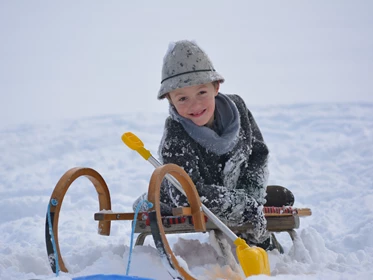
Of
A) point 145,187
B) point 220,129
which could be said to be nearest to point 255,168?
point 220,129

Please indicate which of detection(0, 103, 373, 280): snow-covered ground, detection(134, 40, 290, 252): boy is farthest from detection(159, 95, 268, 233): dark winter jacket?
detection(0, 103, 373, 280): snow-covered ground

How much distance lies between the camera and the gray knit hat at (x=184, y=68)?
9.08 ft

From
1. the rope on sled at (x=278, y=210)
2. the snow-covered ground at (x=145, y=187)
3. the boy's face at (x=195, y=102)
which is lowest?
the snow-covered ground at (x=145, y=187)

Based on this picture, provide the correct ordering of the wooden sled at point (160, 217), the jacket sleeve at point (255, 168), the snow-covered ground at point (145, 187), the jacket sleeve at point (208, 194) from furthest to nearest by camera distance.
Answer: the jacket sleeve at point (255, 168), the snow-covered ground at point (145, 187), the jacket sleeve at point (208, 194), the wooden sled at point (160, 217)

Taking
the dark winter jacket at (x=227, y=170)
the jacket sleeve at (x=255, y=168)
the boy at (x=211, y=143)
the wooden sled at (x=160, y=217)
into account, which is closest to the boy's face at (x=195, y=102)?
the boy at (x=211, y=143)

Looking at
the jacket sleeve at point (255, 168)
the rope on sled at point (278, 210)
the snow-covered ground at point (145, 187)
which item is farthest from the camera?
the jacket sleeve at point (255, 168)

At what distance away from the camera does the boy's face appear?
2.84 m

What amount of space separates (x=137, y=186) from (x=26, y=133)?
359 cm

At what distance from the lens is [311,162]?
24.1 ft

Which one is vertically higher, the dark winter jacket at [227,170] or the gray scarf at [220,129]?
the gray scarf at [220,129]

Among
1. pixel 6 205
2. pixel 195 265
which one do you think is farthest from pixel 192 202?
pixel 6 205

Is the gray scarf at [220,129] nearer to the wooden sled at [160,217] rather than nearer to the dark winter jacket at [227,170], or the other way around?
the dark winter jacket at [227,170]

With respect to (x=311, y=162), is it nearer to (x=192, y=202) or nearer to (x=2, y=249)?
(x=2, y=249)

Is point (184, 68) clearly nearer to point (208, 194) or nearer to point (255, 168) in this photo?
point (208, 194)
